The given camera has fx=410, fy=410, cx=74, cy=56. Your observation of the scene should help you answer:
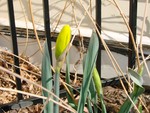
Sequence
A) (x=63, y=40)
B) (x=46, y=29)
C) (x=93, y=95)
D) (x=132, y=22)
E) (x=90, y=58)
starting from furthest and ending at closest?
(x=132, y=22) < (x=46, y=29) < (x=93, y=95) < (x=90, y=58) < (x=63, y=40)

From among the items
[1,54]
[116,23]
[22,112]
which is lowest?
[22,112]

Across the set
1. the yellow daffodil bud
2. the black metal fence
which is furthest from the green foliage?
the black metal fence

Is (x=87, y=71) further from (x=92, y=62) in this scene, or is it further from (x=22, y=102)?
(x=22, y=102)

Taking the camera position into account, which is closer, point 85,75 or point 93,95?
point 85,75

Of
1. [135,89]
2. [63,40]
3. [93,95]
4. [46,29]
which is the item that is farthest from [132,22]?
[63,40]

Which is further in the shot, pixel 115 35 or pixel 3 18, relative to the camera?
pixel 3 18

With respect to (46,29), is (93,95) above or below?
below

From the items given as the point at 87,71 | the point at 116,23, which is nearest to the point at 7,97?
the point at 116,23

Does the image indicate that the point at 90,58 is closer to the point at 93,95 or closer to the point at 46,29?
the point at 93,95

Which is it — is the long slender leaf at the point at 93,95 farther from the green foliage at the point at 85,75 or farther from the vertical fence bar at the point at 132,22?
the vertical fence bar at the point at 132,22

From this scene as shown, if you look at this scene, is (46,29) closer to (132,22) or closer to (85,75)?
(132,22)

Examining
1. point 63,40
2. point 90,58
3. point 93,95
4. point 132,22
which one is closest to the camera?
point 63,40
